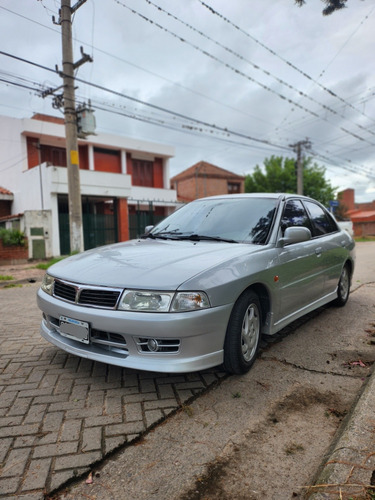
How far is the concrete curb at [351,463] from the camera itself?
1627 mm

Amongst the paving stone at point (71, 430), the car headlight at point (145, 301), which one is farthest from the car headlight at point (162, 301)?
the paving stone at point (71, 430)

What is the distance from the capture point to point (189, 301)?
8.00 feet

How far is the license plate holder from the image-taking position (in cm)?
260

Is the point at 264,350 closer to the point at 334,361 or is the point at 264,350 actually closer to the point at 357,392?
the point at 334,361

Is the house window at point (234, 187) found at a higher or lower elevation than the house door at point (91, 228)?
higher

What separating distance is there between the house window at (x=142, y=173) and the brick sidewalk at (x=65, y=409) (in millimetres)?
21720

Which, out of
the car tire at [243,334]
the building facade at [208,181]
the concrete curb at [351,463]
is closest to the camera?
the concrete curb at [351,463]

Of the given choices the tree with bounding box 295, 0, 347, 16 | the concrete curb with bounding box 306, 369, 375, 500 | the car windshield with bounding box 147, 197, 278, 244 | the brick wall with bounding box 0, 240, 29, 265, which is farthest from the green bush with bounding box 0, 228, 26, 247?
the concrete curb with bounding box 306, 369, 375, 500

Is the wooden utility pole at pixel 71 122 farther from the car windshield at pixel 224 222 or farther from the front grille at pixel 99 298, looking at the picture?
the front grille at pixel 99 298

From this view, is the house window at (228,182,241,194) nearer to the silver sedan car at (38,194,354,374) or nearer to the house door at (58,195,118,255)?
the house door at (58,195,118,255)

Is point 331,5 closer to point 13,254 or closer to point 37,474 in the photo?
point 37,474

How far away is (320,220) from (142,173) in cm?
2125

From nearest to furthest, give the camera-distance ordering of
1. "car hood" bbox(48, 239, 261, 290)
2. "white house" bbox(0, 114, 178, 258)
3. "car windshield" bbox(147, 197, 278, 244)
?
"car hood" bbox(48, 239, 261, 290)
"car windshield" bbox(147, 197, 278, 244)
"white house" bbox(0, 114, 178, 258)

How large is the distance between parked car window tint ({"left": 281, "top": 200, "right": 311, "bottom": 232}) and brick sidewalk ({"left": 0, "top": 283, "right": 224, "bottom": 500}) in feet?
5.68
